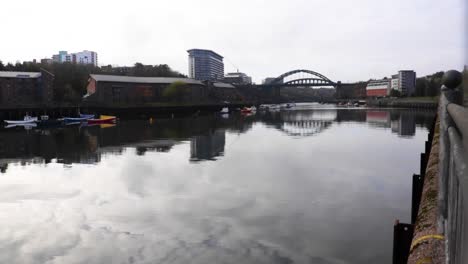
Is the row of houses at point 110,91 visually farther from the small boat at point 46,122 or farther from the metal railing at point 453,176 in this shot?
the metal railing at point 453,176

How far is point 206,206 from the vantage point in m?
15.2

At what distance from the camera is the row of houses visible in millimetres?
79000

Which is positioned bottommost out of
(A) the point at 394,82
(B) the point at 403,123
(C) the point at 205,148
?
(C) the point at 205,148

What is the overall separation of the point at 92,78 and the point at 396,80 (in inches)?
5727

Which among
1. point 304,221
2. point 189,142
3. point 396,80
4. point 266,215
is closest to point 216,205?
point 266,215

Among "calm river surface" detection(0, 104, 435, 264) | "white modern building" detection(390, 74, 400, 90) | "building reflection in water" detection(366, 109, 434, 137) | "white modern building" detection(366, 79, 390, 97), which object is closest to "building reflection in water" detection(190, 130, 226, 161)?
"calm river surface" detection(0, 104, 435, 264)

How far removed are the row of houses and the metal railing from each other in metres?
79.3

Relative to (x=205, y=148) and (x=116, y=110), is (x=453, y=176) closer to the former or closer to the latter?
(x=205, y=148)

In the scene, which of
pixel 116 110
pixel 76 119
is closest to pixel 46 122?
pixel 76 119

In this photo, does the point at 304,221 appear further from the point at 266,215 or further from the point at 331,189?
the point at 331,189

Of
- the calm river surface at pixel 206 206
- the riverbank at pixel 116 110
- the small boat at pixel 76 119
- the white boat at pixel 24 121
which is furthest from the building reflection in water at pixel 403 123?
the white boat at pixel 24 121

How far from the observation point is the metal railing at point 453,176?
1.58 m

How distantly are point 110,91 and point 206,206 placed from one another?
84772mm

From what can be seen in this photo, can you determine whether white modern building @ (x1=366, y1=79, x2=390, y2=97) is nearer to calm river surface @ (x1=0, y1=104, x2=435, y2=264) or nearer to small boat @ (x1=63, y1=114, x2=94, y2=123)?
small boat @ (x1=63, y1=114, x2=94, y2=123)
